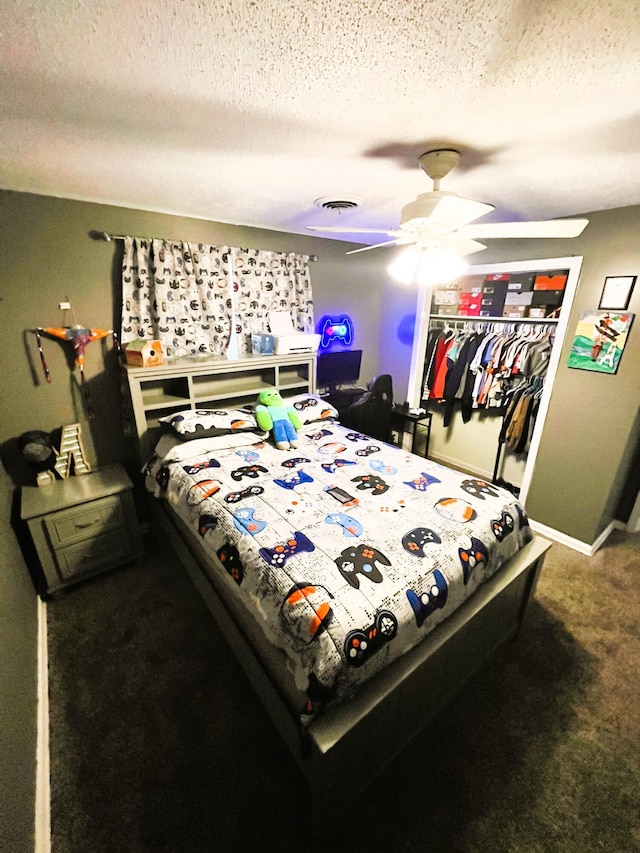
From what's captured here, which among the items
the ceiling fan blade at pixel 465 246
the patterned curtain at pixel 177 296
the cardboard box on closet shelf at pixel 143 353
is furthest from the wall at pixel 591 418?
the cardboard box on closet shelf at pixel 143 353

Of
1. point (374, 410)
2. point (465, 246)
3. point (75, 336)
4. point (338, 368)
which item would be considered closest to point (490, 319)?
point (374, 410)

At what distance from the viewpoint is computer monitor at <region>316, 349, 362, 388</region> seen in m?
3.50

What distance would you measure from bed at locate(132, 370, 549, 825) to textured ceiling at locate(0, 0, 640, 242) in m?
1.54

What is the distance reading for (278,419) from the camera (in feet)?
8.44

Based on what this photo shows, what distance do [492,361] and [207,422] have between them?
2.61m

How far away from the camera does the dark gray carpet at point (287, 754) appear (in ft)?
4.05

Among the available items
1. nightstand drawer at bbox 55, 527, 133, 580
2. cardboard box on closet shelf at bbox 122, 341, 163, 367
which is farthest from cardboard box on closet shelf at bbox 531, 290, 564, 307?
nightstand drawer at bbox 55, 527, 133, 580

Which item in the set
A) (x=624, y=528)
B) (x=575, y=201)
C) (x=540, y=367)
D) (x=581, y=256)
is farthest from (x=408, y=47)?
(x=624, y=528)

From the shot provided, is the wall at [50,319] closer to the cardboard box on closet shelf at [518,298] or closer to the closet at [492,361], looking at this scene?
the closet at [492,361]

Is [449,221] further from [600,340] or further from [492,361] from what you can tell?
[492,361]

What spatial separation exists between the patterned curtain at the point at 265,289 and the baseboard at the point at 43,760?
7.62 feet

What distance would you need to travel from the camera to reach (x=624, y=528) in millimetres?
2947

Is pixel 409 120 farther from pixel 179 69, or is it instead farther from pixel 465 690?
pixel 465 690

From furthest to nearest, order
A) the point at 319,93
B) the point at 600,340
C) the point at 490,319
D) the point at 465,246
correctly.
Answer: the point at 490,319 → the point at 600,340 → the point at 465,246 → the point at 319,93
